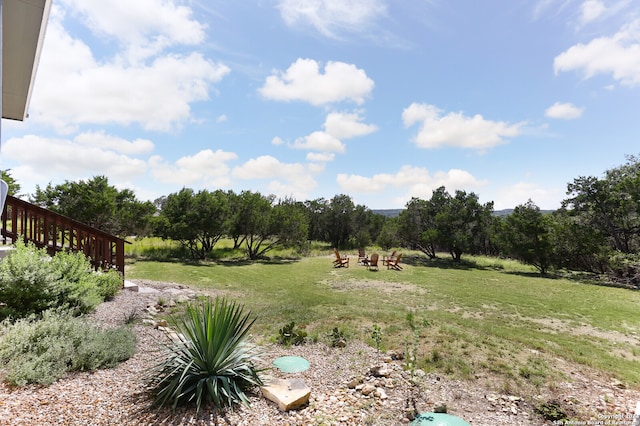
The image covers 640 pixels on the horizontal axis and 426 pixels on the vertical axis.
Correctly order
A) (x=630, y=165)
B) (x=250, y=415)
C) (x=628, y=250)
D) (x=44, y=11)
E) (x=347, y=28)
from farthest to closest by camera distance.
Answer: (x=630, y=165) < (x=628, y=250) < (x=347, y=28) < (x=250, y=415) < (x=44, y=11)

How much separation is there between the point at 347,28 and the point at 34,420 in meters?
8.82

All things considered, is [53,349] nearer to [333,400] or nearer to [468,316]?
[333,400]

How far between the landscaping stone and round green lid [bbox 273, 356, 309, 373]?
0.50 meters

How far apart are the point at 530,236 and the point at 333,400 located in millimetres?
17704

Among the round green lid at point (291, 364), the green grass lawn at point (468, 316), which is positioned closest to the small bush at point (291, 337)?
the green grass lawn at point (468, 316)

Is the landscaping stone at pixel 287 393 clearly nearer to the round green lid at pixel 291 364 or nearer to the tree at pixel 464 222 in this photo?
the round green lid at pixel 291 364

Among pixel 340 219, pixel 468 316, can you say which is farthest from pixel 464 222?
pixel 468 316

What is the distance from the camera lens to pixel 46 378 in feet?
9.53

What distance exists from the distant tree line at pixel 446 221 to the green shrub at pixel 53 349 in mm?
12947

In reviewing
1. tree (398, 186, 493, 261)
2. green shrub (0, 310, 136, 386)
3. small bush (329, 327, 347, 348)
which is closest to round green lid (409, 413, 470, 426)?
small bush (329, 327, 347, 348)

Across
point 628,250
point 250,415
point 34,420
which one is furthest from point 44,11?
point 628,250

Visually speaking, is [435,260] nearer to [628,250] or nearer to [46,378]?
[628,250]

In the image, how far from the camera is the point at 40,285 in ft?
14.5

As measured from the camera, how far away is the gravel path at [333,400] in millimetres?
2621
